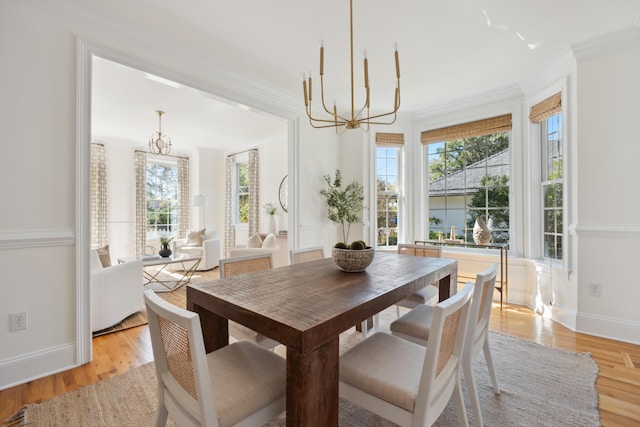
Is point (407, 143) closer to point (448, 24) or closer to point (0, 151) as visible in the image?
point (448, 24)

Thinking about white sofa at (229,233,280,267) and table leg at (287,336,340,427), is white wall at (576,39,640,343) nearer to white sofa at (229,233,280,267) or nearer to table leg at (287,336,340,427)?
table leg at (287,336,340,427)

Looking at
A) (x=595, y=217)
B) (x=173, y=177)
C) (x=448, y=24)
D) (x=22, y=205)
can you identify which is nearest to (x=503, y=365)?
(x=595, y=217)

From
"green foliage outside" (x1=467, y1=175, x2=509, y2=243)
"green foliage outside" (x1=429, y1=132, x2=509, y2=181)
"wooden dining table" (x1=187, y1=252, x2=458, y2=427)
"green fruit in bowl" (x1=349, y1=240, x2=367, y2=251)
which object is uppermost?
"green foliage outside" (x1=429, y1=132, x2=509, y2=181)

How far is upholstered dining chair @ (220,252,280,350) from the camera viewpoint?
1.81 m

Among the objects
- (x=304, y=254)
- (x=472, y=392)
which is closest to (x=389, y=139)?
(x=304, y=254)

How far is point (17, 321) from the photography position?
204cm

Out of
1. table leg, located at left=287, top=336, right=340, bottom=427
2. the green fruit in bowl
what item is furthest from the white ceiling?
table leg, located at left=287, top=336, right=340, bottom=427

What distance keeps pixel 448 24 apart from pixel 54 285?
12.1ft

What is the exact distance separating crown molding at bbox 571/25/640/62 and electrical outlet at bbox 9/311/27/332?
5.06m

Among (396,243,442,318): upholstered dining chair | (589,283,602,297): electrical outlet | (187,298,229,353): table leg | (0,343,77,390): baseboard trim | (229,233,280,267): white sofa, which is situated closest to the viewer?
(187,298,229,353): table leg

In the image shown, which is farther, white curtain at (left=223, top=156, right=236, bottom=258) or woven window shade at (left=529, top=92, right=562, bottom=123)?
white curtain at (left=223, top=156, right=236, bottom=258)

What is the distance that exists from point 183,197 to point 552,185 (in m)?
6.85

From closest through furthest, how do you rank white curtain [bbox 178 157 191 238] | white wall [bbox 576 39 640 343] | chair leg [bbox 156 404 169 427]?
1. chair leg [bbox 156 404 169 427]
2. white wall [bbox 576 39 640 343]
3. white curtain [bbox 178 157 191 238]

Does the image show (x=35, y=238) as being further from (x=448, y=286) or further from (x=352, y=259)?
(x=448, y=286)
